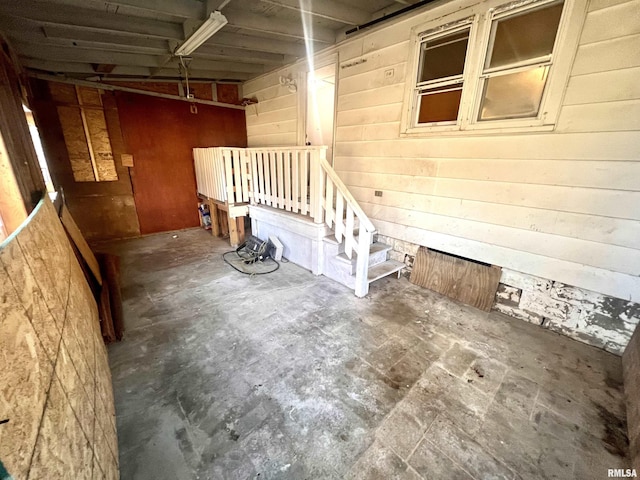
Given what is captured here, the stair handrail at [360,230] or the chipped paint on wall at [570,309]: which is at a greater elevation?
the stair handrail at [360,230]

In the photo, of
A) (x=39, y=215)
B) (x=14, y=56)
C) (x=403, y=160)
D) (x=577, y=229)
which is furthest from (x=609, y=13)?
(x=14, y=56)

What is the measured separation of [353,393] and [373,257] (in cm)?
177

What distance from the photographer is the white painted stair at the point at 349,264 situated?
3049 millimetres

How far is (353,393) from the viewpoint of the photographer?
1.72 metres

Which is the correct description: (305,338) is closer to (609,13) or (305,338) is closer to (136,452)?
(136,452)

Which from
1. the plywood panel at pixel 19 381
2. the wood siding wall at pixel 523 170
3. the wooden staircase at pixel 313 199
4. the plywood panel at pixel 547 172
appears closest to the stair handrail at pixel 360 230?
the wooden staircase at pixel 313 199

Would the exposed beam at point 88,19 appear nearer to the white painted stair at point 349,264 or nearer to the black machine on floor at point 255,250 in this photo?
the black machine on floor at point 255,250

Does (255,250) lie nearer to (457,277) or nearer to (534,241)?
(457,277)

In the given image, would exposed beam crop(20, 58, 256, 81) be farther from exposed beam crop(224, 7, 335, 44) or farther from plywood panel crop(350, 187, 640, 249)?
plywood panel crop(350, 187, 640, 249)

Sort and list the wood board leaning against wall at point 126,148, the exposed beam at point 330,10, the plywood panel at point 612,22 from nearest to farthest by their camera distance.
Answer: the plywood panel at point 612,22 < the exposed beam at point 330,10 < the wood board leaning against wall at point 126,148

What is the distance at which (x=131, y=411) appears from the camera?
61.5 inches

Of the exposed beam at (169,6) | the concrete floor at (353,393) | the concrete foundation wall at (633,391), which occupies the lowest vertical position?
the concrete floor at (353,393)

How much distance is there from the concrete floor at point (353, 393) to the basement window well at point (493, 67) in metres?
1.95

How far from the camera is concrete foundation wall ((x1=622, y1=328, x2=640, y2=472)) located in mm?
1378
